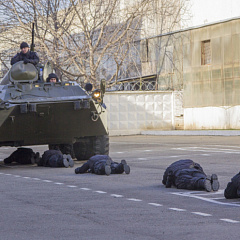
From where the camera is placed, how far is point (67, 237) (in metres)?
6.22

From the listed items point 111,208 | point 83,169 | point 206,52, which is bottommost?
point 111,208

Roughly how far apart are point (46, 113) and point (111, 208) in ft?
25.8

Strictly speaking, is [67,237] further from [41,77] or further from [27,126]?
[41,77]

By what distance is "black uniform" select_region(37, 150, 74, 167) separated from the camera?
1507cm

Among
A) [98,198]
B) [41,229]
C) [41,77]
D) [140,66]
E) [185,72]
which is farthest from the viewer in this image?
[140,66]

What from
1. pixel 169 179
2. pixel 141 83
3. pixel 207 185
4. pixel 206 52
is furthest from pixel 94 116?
pixel 141 83

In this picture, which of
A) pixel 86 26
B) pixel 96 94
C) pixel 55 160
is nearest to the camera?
pixel 55 160

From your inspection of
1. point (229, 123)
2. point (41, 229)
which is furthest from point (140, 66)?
point (41, 229)

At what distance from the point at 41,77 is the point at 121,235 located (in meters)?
11.4

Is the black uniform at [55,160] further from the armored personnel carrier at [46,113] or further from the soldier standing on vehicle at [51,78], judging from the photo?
the soldier standing on vehicle at [51,78]

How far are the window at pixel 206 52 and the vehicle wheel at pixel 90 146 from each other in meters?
17.8

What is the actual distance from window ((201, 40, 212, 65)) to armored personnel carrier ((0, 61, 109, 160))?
18.1 m

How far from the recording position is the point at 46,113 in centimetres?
1570

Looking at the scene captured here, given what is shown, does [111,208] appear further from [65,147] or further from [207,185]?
[65,147]
